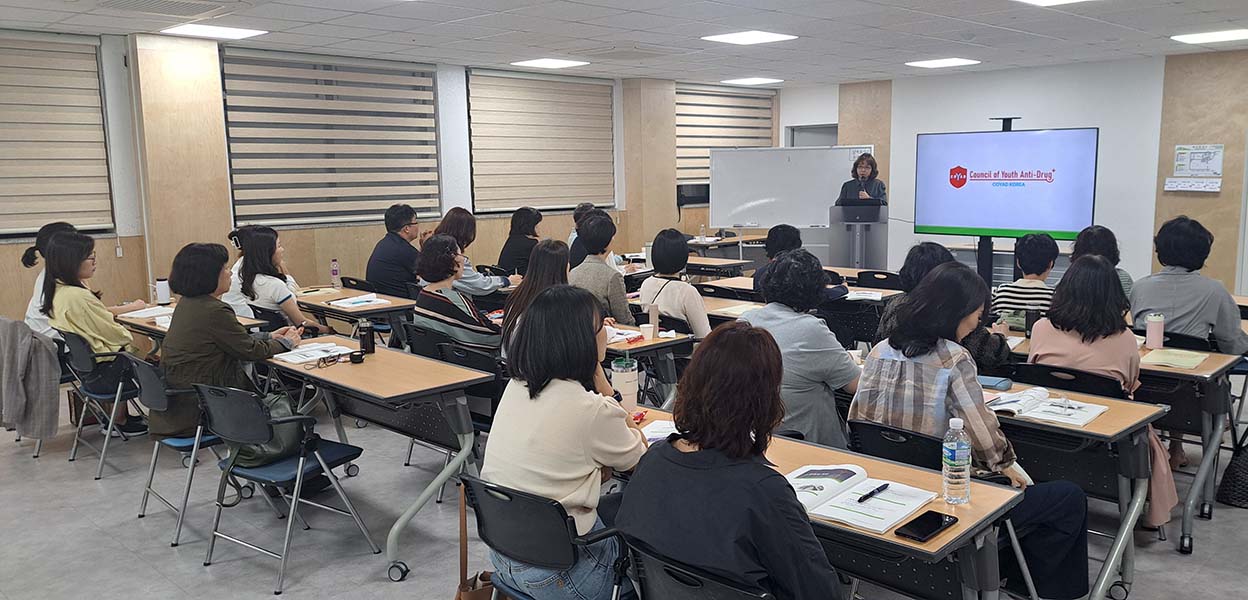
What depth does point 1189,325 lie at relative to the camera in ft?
15.2

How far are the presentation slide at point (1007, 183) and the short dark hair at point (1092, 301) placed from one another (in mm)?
6215

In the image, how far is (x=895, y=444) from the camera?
2.82 m

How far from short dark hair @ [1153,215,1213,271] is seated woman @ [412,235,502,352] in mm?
3439

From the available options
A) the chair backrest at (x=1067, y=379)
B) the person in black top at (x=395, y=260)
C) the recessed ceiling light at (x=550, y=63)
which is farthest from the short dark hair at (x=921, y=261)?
the recessed ceiling light at (x=550, y=63)

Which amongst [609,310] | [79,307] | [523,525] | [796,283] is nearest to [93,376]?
[79,307]

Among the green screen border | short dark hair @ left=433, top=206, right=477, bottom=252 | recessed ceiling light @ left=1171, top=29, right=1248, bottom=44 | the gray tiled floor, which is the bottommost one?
the gray tiled floor

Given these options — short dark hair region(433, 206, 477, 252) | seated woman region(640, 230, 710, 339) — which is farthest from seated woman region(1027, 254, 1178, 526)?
short dark hair region(433, 206, 477, 252)

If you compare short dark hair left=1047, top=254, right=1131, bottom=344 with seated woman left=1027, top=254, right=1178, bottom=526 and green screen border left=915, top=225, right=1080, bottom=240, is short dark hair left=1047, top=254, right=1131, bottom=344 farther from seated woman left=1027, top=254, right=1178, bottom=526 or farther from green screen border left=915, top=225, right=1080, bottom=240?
green screen border left=915, top=225, right=1080, bottom=240

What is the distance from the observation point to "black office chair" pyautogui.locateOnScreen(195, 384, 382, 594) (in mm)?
3520

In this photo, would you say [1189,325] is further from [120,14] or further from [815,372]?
[120,14]

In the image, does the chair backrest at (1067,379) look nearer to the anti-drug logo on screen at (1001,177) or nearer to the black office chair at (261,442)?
the black office chair at (261,442)

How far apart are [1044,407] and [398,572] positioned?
2566mm

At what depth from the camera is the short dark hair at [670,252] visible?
16.2 feet

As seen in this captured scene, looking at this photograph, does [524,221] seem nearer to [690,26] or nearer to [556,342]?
[690,26]
